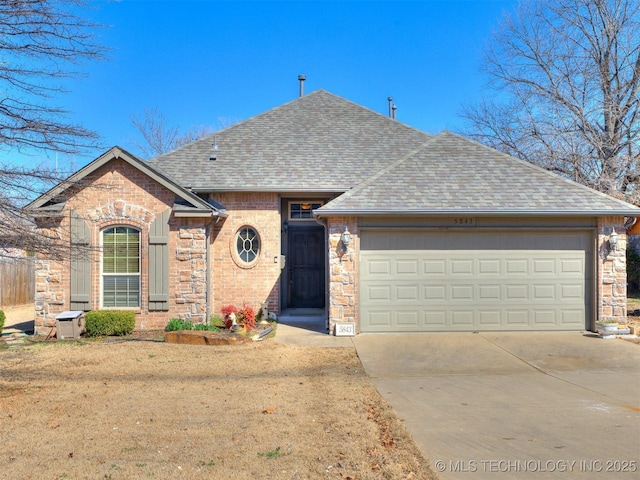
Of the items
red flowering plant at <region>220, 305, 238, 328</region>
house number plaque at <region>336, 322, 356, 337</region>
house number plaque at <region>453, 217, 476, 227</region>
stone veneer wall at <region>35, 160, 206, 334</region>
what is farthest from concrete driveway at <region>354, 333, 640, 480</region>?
stone veneer wall at <region>35, 160, 206, 334</region>

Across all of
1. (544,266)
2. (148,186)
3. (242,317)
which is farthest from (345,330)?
(148,186)

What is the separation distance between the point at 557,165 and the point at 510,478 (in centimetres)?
1623

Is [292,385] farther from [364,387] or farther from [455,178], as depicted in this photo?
[455,178]

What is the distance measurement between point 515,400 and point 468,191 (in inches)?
230

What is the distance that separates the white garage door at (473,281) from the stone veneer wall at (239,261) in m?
2.93

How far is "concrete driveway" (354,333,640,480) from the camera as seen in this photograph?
13.4ft

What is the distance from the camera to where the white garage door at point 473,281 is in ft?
33.6

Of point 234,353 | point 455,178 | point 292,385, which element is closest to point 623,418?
point 292,385

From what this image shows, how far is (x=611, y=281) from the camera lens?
10195mm

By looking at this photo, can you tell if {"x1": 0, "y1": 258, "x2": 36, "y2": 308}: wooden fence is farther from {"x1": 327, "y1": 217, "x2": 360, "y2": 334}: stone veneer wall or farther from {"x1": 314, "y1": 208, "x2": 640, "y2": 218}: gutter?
{"x1": 314, "y1": 208, "x2": 640, "y2": 218}: gutter

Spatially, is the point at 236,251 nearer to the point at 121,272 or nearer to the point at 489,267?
the point at 121,272

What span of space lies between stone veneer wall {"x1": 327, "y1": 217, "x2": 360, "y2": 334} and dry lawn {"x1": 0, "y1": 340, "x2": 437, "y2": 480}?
76.3 inches

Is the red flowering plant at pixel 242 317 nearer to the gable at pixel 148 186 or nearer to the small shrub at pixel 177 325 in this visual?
the small shrub at pixel 177 325

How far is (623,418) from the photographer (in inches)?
202
